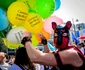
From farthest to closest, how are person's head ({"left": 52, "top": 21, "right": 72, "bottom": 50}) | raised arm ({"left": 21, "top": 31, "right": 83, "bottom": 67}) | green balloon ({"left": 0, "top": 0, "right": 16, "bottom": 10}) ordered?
1. green balloon ({"left": 0, "top": 0, "right": 16, "bottom": 10})
2. person's head ({"left": 52, "top": 21, "right": 72, "bottom": 50})
3. raised arm ({"left": 21, "top": 31, "right": 83, "bottom": 67})

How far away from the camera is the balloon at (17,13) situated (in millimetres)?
3053

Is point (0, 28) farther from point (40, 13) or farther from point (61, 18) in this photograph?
point (61, 18)

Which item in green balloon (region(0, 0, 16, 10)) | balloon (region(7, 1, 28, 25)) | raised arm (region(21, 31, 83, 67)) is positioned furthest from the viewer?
green balloon (region(0, 0, 16, 10))

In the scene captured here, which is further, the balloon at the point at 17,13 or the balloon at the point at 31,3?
the balloon at the point at 31,3

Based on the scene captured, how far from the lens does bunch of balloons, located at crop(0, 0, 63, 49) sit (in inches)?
121

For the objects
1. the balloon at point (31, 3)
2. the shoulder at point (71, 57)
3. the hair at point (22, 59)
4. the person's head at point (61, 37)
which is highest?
the balloon at point (31, 3)

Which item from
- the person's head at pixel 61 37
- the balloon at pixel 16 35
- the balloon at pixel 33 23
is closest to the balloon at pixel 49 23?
the balloon at pixel 33 23

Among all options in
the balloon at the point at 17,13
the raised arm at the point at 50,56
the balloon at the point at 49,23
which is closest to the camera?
the raised arm at the point at 50,56

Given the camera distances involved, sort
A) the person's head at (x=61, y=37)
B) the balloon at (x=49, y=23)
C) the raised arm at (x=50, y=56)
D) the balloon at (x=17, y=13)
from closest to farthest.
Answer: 1. the raised arm at (x=50, y=56)
2. the person's head at (x=61, y=37)
3. the balloon at (x=17, y=13)
4. the balloon at (x=49, y=23)

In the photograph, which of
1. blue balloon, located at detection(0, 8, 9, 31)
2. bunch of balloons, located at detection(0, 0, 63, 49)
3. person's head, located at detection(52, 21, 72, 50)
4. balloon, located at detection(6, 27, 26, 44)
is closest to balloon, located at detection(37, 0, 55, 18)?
bunch of balloons, located at detection(0, 0, 63, 49)

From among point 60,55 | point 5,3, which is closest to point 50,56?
point 60,55

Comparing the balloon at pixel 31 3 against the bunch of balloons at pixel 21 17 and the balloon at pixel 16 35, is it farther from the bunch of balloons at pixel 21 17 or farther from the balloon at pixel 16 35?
the balloon at pixel 16 35

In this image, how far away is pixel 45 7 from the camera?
10.9ft

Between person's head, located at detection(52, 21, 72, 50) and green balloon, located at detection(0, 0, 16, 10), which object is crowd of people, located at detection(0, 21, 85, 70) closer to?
person's head, located at detection(52, 21, 72, 50)
